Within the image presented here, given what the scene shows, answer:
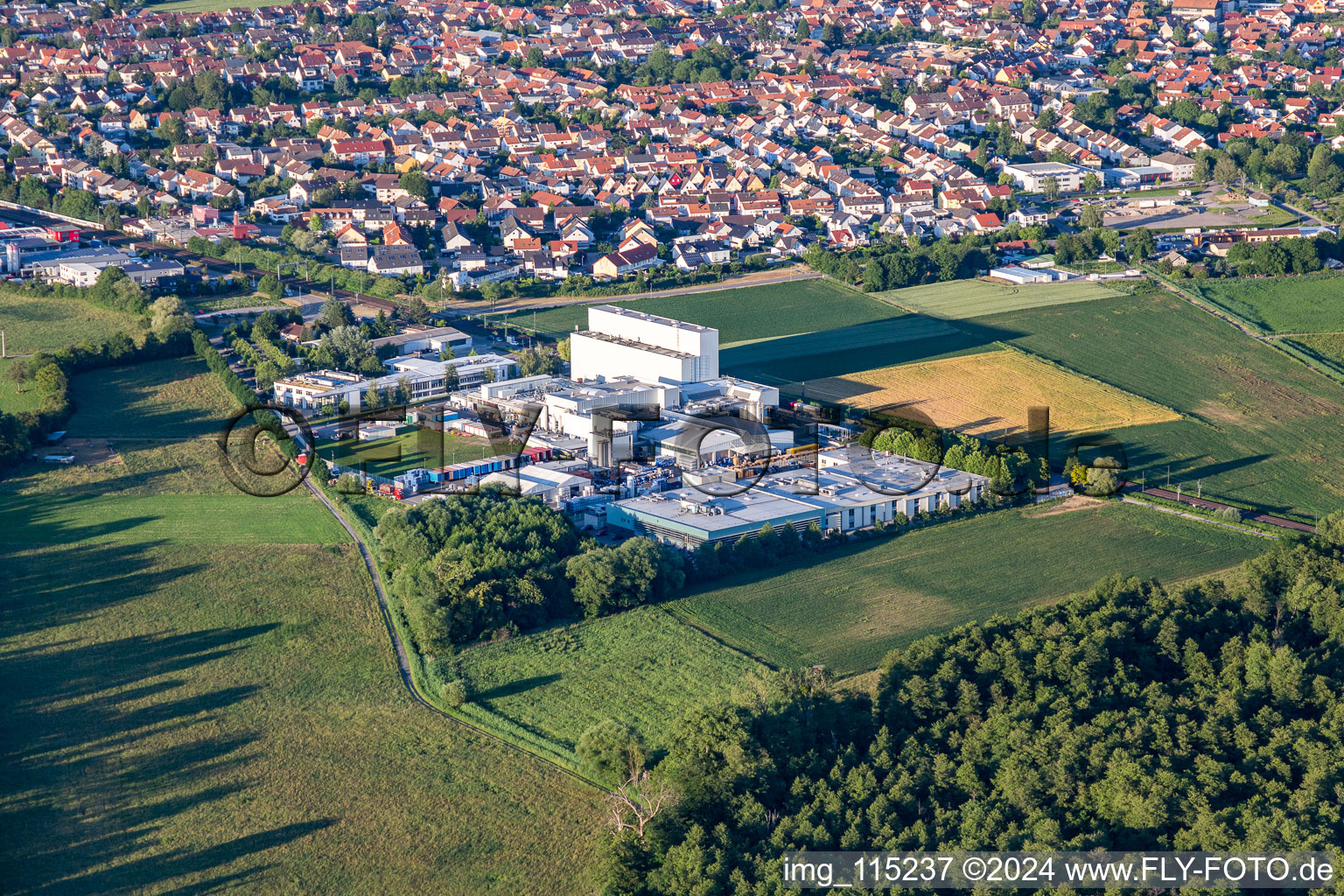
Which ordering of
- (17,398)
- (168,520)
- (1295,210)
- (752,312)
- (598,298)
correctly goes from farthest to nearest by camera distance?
(1295,210) < (598,298) < (752,312) < (17,398) < (168,520)

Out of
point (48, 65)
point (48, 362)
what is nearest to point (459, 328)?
point (48, 362)

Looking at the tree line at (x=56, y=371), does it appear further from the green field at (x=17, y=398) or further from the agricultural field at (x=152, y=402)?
the agricultural field at (x=152, y=402)

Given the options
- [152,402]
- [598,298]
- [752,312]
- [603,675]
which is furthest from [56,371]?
[752,312]

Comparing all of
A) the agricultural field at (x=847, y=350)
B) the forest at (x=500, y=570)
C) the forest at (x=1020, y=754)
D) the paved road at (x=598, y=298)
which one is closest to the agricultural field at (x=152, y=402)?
the forest at (x=500, y=570)

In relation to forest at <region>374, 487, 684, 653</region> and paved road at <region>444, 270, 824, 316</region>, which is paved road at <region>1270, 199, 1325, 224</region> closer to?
paved road at <region>444, 270, 824, 316</region>

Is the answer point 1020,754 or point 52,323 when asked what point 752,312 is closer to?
point 52,323

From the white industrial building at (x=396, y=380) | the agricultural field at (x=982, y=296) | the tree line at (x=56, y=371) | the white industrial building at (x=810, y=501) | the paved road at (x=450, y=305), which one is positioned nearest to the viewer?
the white industrial building at (x=810, y=501)

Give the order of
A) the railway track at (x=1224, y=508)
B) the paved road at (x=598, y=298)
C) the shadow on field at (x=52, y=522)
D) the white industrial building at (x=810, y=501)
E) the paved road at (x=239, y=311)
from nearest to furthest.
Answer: the shadow on field at (x=52, y=522), the white industrial building at (x=810, y=501), the railway track at (x=1224, y=508), the paved road at (x=239, y=311), the paved road at (x=598, y=298)
